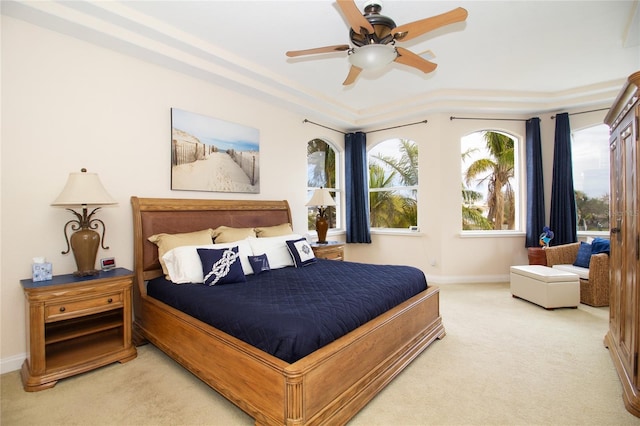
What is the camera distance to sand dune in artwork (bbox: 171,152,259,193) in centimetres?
338

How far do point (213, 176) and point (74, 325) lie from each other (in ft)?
6.32

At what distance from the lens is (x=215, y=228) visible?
11.5 ft

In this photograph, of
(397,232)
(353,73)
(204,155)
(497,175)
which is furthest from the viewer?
(397,232)

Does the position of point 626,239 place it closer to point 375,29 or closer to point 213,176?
point 375,29

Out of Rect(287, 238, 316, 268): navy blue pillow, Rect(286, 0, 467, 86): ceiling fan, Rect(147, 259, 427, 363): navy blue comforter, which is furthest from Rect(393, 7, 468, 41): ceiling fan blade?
Rect(287, 238, 316, 268): navy blue pillow

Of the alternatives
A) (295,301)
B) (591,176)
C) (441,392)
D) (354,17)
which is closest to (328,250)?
(295,301)

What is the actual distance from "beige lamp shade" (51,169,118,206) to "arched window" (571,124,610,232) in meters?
6.29

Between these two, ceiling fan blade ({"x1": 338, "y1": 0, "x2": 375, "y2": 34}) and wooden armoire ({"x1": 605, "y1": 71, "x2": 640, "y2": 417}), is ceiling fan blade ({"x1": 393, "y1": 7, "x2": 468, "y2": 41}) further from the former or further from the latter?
wooden armoire ({"x1": 605, "y1": 71, "x2": 640, "y2": 417})

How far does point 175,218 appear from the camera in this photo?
321 cm

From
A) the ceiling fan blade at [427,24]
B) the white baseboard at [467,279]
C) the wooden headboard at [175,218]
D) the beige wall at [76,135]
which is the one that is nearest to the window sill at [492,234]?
the white baseboard at [467,279]

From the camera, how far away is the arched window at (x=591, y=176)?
4676 millimetres

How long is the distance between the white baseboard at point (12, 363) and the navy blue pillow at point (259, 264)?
1.87m

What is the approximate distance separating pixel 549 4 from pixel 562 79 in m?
2.01

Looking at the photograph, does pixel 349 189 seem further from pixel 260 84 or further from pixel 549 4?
pixel 549 4
